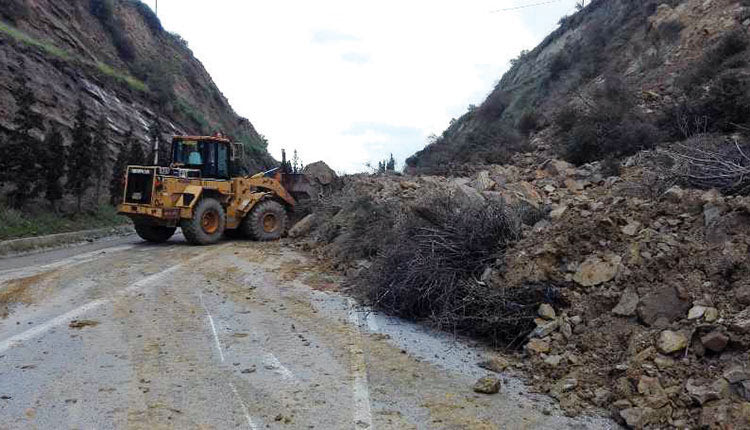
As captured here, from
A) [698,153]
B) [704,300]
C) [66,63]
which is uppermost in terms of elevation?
[66,63]

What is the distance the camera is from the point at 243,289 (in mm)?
8484

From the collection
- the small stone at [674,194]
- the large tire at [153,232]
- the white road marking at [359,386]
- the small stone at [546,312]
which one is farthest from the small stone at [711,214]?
the large tire at [153,232]

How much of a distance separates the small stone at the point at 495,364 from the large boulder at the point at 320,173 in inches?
455

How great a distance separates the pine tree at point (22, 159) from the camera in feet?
50.4

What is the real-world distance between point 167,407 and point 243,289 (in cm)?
436

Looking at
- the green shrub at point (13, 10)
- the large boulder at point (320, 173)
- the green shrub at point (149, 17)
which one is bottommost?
the large boulder at point (320, 173)

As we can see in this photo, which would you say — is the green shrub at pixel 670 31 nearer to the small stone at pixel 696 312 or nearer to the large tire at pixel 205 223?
the large tire at pixel 205 223

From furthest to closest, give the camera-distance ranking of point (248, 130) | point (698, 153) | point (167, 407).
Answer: point (248, 130), point (698, 153), point (167, 407)

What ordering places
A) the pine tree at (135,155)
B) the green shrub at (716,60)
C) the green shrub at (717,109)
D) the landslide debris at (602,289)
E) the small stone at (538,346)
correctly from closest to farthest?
the landslide debris at (602,289) → the small stone at (538,346) → the green shrub at (717,109) → the green shrub at (716,60) → the pine tree at (135,155)

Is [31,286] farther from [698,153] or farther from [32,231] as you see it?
[698,153]

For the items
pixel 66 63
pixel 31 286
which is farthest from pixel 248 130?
pixel 31 286

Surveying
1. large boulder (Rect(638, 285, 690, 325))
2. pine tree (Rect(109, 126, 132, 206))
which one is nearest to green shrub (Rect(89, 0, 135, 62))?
pine tree (Rect(109, 126, 132, 206))

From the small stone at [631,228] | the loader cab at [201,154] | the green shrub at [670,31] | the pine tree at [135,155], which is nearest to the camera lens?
the small stone at [631,228]

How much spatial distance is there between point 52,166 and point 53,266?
26.1 feet
